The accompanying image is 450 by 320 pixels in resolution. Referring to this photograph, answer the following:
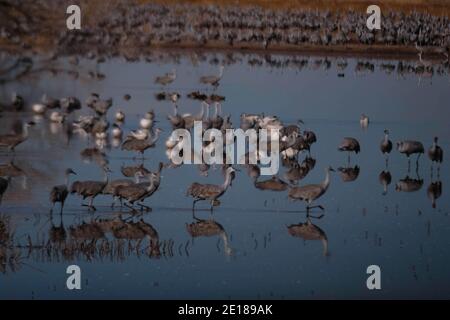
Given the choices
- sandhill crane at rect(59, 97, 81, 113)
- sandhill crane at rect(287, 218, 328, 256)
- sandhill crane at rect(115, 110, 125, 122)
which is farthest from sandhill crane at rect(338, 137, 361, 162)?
sandhill crane at rect(59, 97, 81, 113)

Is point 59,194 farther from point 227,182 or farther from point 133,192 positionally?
point 227,182

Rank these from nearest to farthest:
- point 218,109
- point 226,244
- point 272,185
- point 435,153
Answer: point 226,244, point 272,185, point 435,153, point 218,109

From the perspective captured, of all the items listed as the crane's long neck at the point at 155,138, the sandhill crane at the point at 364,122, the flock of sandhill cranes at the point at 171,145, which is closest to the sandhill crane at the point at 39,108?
the flock of sandhill cranes at the point at 171,145

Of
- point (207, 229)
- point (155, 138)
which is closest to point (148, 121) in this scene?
point (155, 138)

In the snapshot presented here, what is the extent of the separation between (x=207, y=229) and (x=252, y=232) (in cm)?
52

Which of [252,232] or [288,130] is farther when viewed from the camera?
[288,130]

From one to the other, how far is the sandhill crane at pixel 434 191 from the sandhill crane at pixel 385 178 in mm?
579

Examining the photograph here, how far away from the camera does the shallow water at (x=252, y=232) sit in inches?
423

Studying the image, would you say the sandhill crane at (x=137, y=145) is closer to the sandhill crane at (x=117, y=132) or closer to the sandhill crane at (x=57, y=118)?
the sandhill crane at (x=117, y=132)

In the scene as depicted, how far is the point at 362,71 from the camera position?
25.8 meters

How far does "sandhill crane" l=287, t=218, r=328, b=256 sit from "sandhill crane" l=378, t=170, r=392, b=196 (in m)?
2.24

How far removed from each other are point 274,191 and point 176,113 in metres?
6.48

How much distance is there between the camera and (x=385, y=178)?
15734 millimetres
